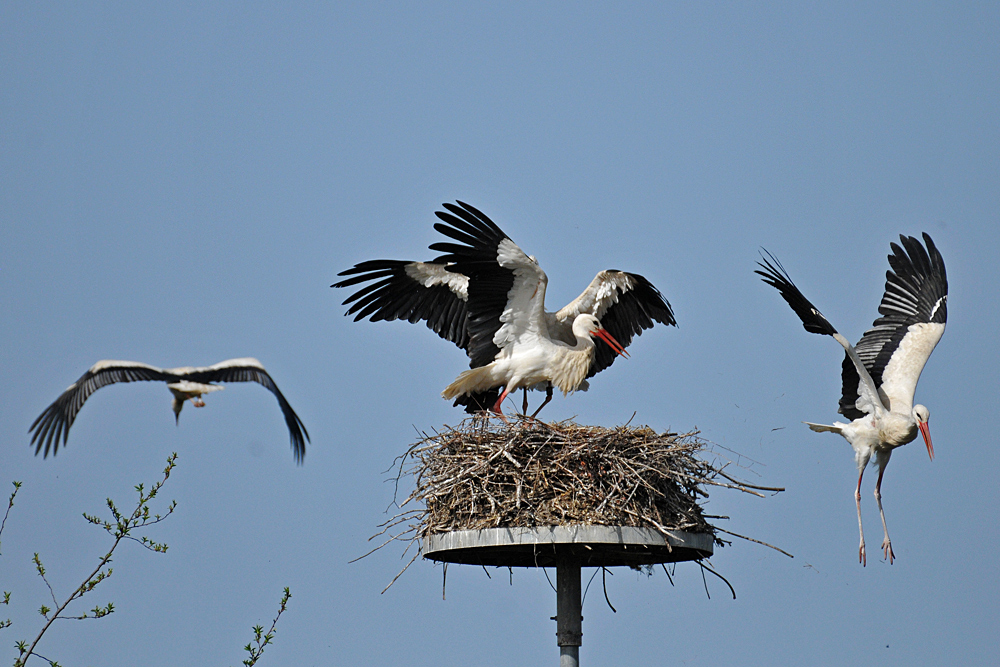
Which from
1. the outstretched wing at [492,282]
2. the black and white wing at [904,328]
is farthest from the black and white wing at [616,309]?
the black and white wing at [904,328]

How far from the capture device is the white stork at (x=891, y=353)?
923 centimetres

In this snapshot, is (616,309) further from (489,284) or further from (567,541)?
(567,541)

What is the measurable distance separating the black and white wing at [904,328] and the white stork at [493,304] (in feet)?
6.02

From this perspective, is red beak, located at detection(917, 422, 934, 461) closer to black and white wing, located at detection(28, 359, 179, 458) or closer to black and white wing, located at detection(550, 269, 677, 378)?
black and white wing, located at detection(550, 269, 677, 378)

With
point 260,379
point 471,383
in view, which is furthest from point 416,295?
point 260,379

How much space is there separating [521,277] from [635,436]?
1.87m

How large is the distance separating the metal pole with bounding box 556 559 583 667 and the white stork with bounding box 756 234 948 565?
2.83 meters

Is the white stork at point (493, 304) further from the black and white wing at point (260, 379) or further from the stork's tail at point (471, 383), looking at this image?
the black and white wing at point (260, 379)

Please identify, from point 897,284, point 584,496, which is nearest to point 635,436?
point 584,496

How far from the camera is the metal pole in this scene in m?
7.42

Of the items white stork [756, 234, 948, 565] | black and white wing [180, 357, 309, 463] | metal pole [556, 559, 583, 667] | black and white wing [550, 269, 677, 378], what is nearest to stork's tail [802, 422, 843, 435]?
white stork [756, 234, 948, 565]

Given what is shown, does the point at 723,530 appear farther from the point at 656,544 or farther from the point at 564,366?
the point at 564,366

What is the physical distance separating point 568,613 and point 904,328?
15.3 ft

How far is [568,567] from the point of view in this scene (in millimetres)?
7664
